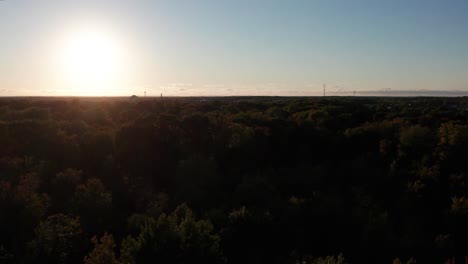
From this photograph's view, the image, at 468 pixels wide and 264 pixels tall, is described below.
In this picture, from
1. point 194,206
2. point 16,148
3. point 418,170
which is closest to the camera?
point 194,206

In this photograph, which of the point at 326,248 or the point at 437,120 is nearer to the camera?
the point at 326,248

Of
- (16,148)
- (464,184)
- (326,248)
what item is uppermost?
(16,148)

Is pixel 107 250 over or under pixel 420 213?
over

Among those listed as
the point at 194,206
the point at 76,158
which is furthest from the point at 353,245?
the point at 76,158

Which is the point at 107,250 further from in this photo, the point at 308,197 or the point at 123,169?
the point at 123,169

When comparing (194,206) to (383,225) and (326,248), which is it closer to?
(326,248)

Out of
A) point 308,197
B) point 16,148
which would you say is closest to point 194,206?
point 308,197

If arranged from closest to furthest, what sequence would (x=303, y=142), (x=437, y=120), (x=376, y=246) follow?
(x=376, y=246) → (x=303, y=142) → (x=437, y=120)
